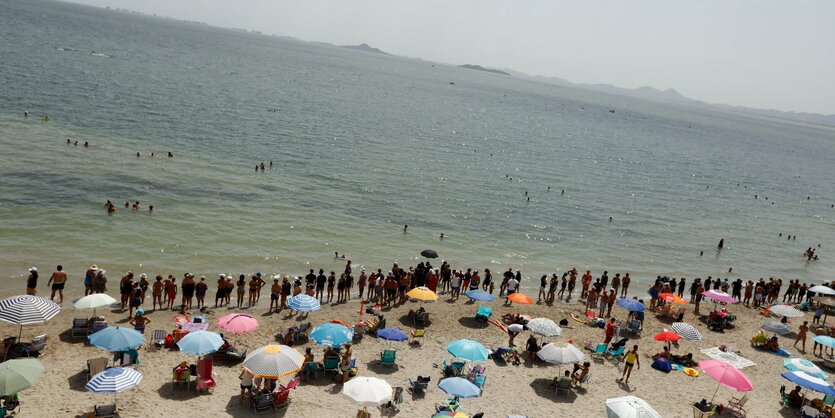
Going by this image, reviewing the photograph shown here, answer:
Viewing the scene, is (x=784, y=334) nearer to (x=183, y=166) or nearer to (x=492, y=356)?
(x=492, y=356)

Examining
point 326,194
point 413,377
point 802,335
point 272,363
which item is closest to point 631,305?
point 802,335

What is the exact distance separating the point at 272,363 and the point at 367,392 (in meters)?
2.56

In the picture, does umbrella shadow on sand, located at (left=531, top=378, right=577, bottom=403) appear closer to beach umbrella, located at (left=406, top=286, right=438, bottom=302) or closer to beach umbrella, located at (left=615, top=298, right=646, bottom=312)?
beach umbrella, located at (left=406, top=286, right=438, bottom=302)

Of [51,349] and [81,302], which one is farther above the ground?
[81,302]

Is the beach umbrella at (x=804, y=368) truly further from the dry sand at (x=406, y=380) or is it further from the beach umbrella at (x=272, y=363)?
the beach umbrella at (x=272, y=363)

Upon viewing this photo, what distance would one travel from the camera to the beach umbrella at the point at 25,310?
584 inches

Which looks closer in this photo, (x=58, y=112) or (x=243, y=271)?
(x=243, y=271)

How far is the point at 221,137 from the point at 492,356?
40677 millimetres

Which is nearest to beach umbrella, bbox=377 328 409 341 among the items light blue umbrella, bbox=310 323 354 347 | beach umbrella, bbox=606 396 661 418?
light blue umbrella, bbox=310 323 354 347

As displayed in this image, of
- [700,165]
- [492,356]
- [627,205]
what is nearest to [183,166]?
[492,356]

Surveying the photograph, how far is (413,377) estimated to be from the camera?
1745cm

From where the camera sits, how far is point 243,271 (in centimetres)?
2592

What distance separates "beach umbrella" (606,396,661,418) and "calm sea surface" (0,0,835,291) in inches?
618

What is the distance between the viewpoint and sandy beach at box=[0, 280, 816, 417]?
14.6m
